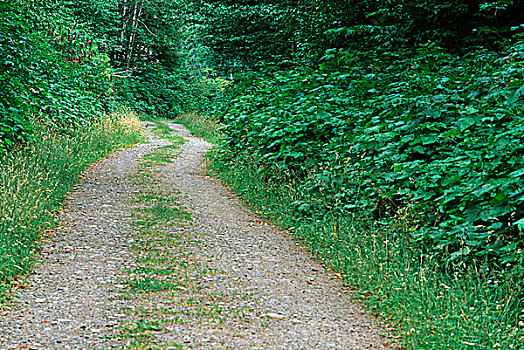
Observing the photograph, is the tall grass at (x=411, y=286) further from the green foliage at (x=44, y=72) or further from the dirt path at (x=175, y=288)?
the green foliage at (x=44, y=72)

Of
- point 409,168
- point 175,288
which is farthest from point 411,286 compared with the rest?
point 175,288

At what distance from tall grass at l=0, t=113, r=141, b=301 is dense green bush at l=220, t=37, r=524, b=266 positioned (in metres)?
3.39

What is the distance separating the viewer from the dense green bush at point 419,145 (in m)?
4.23

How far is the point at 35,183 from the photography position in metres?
6.68

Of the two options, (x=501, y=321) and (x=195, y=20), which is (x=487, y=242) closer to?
(x=501, y=321)

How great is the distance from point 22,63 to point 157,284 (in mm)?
4952

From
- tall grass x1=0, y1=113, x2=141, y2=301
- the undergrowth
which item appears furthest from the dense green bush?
the undergrowth

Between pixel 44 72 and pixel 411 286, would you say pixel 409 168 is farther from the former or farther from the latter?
pixel 44 72

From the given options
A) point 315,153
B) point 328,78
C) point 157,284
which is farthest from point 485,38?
point 157,284

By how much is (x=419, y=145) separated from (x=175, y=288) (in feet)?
10.7

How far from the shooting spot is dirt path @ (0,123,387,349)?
3562 mm

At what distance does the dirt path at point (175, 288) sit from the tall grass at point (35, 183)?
0.22 metres

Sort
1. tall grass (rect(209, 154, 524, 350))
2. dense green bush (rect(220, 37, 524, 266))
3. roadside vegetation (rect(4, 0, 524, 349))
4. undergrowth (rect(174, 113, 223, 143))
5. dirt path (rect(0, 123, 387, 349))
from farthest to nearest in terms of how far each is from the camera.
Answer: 1. undergrowth (rect(174, 113, 223, 143))
2. dense green bush (rect(220, 37, 524, 266))
3. roadside vegetation (rect(4, 0, 524, 349))
4. dirt path (rect(0, 123, 387, 349))
5. tall grass (rect(209, 154, 524, 350))

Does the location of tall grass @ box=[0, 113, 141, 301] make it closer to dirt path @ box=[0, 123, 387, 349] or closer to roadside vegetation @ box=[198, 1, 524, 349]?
dirt path @ box=[0, 123, 387, 349]
